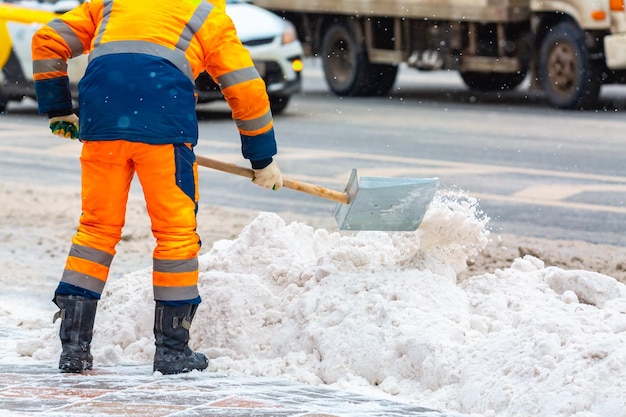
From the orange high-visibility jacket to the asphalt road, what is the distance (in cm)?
364

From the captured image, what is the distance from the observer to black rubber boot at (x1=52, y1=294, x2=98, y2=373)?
5043 millimetres

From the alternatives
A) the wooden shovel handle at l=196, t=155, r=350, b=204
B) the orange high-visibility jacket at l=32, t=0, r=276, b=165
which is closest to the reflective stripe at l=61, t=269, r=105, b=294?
the orange high-visibility jacket at l=32, t=0, r=276, b=165

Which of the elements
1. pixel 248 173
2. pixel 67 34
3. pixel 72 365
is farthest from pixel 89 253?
pixel 67 34

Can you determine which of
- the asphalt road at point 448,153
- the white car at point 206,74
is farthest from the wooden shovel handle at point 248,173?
the white car at point 206,74

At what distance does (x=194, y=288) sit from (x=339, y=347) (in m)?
0.58

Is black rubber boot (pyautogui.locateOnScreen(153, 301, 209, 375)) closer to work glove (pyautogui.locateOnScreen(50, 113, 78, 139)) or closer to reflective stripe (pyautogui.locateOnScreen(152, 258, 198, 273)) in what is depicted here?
reflective stripe (pyautogui.locateOnScreen(152, 258, 198, 273))

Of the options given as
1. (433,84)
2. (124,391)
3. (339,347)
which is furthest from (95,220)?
(433,84)

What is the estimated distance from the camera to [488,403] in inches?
177

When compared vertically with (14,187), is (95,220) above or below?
above

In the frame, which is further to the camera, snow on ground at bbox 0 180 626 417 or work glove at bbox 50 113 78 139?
work glove at bbox 50 113 78 139

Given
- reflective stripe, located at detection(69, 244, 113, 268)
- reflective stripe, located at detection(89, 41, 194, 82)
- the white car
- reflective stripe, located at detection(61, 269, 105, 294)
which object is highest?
reflective stripe, located at detection(89, 41, 194, 82)

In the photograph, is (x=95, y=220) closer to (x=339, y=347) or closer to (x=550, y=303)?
(x=339, y=347)

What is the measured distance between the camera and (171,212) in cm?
493

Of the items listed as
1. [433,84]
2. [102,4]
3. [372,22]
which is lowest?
[433,84]
